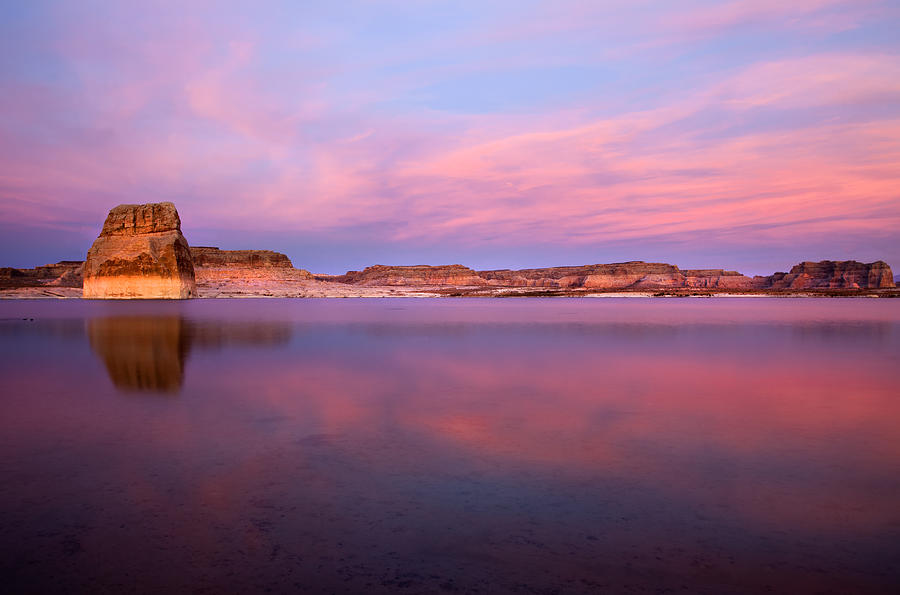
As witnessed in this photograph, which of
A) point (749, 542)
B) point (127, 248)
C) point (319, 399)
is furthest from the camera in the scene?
point (127, 248)

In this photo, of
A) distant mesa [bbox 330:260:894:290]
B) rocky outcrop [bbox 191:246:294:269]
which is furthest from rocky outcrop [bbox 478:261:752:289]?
rocky outcrop [bbox 191:246:294:269]

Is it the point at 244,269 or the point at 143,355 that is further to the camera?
the point at 244,269

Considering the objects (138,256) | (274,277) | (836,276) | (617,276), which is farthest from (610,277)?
(138,256)

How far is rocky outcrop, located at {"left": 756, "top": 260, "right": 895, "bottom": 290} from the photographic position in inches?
6176

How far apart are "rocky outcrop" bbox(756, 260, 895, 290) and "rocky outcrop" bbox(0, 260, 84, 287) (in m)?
193

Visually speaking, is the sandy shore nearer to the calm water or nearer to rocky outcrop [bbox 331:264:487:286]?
rocky outcrop [bbox 331:264:487:286]

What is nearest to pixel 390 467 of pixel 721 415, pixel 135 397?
pixel 721 415

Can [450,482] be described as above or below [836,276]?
below

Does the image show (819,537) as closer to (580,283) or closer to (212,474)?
(212,474)

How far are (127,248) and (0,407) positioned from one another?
6302 cm

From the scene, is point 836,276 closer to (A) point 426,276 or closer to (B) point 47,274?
(A) point 426,276

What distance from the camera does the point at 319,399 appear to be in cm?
779

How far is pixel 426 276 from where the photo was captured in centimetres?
17462

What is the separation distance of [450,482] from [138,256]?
66765 mm
